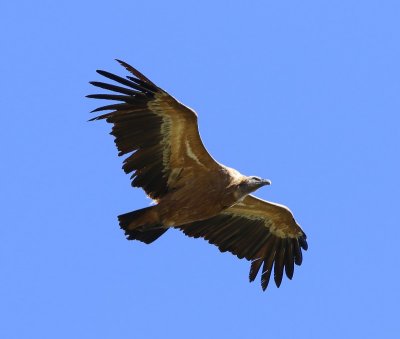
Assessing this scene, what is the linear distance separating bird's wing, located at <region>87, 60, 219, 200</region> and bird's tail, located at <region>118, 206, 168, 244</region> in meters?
0.43

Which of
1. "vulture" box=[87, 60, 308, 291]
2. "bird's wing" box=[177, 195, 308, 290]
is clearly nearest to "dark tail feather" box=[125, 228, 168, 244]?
"vulture" box=[87, 60, 308, 291]

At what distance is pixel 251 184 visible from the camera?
17.5 meters

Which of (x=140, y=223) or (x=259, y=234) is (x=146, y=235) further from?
(x=259, y=234)

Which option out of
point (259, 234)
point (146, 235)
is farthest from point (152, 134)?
point (259, 234)

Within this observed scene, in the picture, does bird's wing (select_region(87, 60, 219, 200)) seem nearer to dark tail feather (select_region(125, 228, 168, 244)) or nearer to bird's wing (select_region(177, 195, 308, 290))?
dark tail feather (select_region(125, 228, 168, 244))

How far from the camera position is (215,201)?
1761 cm

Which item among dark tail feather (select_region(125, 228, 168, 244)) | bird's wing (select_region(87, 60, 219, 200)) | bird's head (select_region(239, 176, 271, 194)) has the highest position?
bird's wing (select_region(87, 60, 219, 200))

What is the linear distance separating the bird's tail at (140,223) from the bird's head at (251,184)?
1501 mm

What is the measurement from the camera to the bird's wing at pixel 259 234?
1931 centimetres

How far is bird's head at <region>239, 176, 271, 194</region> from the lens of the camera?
17484 mm

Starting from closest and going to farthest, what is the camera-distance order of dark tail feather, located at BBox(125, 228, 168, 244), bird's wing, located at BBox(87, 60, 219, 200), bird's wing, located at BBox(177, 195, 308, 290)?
bird's wing, located at BBox(87, 60, 219, 200)
dark tail feather, located at BBox(125, 228, 168, 244)
bird's wing, located at BBox(177, 195, 308, 290)

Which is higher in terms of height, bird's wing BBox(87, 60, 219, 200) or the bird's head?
bird's wing BBox(87, 60, 219, 200)

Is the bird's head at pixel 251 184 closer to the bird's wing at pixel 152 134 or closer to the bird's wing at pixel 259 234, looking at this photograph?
the bird's wing at pixel 152 134

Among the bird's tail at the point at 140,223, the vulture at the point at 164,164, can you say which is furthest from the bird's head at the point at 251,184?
the bird's tail at the point at 140,223
